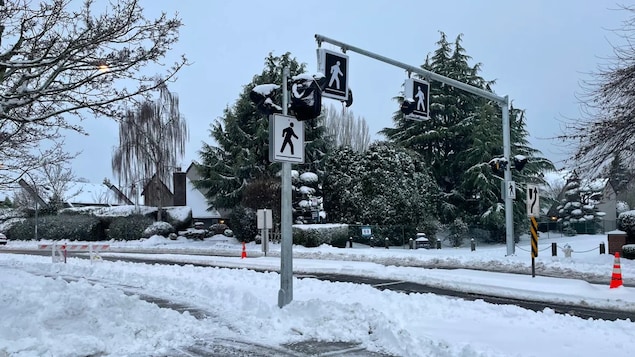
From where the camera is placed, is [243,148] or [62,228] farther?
[62,228]

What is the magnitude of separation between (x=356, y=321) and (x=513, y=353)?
2374 mm

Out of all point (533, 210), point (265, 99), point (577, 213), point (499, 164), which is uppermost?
point (265, 99)

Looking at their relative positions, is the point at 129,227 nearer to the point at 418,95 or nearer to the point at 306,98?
the point at 418,95

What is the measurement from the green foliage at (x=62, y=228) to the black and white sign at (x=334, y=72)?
1278 inches

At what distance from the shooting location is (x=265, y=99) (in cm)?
950

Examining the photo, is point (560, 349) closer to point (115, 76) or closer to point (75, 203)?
point (115, 76)

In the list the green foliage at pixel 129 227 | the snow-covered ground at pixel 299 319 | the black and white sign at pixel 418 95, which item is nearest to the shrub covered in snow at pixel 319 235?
the black and white sign at pixel 418 95

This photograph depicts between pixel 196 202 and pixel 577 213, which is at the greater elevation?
pixel 196 202

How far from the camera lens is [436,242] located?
32500 mm

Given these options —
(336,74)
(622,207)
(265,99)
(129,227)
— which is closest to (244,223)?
(129,227)

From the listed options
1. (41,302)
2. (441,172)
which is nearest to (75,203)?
(441,172)

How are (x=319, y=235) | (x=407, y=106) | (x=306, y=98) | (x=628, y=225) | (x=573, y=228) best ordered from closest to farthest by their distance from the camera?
(x=306, y=98) < (x=407, y=106) < (x=628, y=225) < (x=319, y=235) < (x=573, y=228)

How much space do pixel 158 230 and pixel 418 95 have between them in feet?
87.3

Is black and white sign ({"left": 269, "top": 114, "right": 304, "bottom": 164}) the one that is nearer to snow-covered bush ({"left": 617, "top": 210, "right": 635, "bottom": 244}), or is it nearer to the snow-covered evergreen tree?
snow-covered bush ({"left": 617, "top": 210, "right": 635, "bottom": 244})
